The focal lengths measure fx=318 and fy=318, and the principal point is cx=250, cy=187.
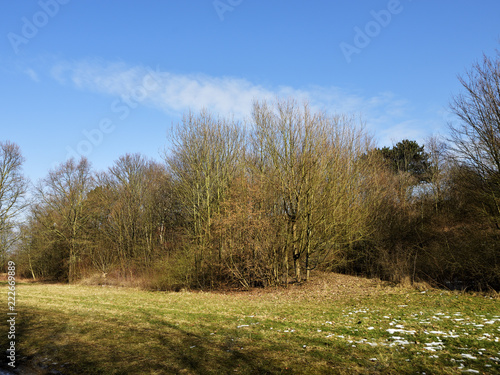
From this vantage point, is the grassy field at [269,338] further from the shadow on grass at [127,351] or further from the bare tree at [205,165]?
the bare tree at [205,165]

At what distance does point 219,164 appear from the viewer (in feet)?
68.4

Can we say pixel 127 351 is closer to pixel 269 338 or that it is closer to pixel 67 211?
pixel 269 338

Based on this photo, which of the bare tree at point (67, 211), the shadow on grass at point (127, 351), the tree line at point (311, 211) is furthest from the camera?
the bare tree at point (67, 211)

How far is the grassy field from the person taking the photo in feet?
16.6

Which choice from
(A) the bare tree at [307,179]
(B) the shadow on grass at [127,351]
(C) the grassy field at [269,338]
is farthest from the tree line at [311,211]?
(B) the shadow on grass at [127,351]

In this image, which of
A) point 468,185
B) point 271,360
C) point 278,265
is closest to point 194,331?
point 271,360

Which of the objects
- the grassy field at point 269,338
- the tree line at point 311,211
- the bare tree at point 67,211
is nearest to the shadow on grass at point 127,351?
the grassy field at point 269,338

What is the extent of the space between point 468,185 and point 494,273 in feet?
13.0

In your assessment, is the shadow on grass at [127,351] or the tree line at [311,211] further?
the tree line at [311,211]

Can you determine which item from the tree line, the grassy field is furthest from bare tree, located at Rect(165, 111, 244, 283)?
the grassy field

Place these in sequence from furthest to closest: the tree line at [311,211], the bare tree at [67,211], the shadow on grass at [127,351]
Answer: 1. the bare tree at [67,211]
2. the tree line at [311,211]
3. the shadow on grass at [127,351]

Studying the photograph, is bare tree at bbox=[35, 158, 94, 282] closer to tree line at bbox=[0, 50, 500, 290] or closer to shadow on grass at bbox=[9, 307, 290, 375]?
tree line at bbox=[0, 50, 500, 290]

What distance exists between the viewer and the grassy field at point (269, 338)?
5059 millimetres

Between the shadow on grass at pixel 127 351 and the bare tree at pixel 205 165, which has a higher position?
the bare tree at pixel 205 165
